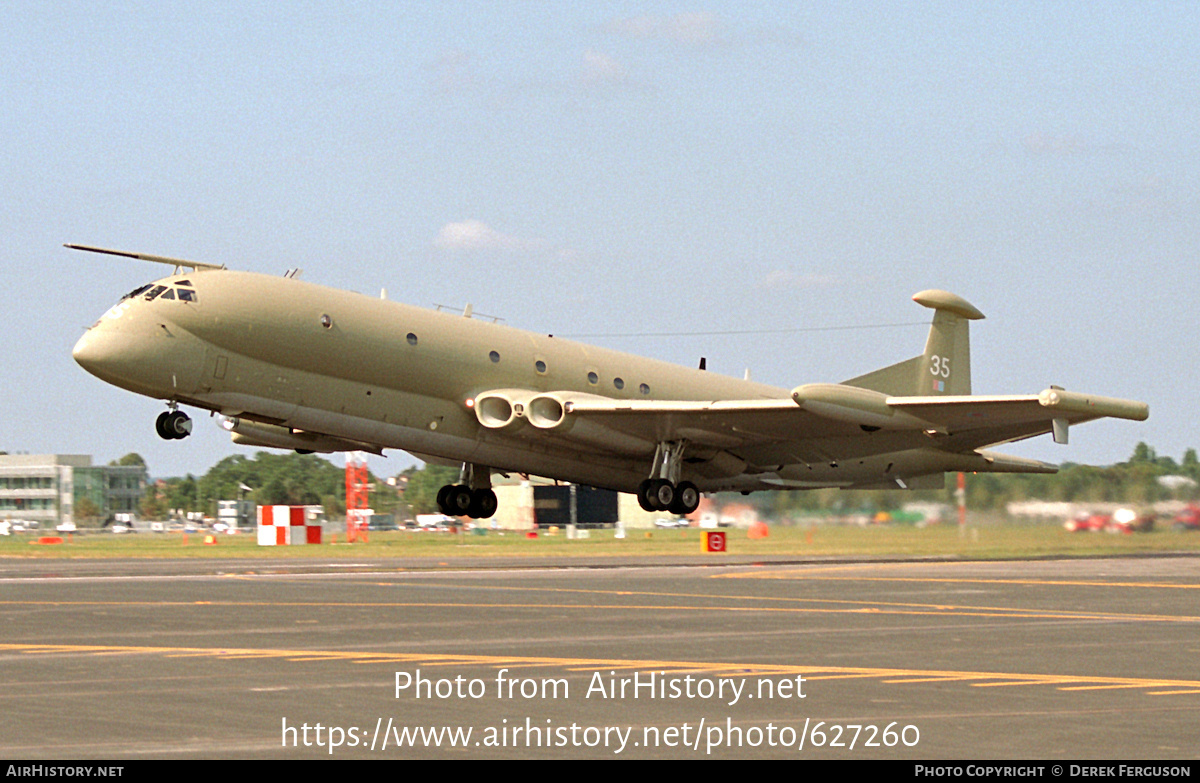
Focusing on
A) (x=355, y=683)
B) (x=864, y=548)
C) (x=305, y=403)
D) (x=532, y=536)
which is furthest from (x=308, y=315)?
(x=532, y=536)

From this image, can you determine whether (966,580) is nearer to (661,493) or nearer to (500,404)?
(661,493)

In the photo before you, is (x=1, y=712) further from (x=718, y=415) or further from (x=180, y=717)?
(x=718, y=415)

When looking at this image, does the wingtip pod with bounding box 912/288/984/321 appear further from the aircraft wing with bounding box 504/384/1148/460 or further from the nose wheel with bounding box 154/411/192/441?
the nose wheel with bounding box 154/411/192/441

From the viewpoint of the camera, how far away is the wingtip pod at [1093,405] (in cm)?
3142

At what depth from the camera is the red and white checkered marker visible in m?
51.6

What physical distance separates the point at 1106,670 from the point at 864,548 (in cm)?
2131

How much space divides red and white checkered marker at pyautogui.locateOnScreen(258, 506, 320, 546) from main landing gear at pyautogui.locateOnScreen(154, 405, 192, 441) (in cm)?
2296

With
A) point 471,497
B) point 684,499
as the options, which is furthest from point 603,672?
point 471,497

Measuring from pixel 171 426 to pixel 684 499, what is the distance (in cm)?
1269

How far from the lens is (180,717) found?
9.52 metres

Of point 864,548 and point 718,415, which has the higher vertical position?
point 718,415

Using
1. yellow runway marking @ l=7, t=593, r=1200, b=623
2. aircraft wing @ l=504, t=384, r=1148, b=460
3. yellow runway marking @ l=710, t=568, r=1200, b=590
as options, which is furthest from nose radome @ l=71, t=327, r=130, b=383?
yellow runway marking @ l=710, t=568, r=1200, b=590

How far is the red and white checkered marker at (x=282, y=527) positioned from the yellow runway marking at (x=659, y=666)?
37.7 m

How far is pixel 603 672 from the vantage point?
1209 cm
